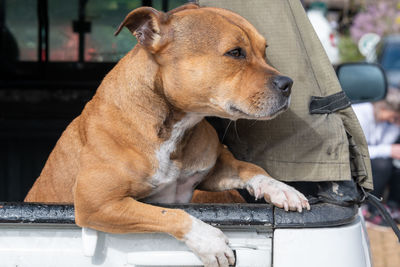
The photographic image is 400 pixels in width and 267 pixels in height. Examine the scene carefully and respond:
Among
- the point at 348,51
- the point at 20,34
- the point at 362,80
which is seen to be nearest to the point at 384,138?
the point at 362,80

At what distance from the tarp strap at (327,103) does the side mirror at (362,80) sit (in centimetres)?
120

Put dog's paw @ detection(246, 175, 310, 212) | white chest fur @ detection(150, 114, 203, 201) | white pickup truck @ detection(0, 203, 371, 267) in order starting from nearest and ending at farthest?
white pickup truck @ detection(0, 203, 371, 267)
dog's paw @ detection(246, 175, 310, 212)
white chest fur @ detection(150, 114, 203, 201)

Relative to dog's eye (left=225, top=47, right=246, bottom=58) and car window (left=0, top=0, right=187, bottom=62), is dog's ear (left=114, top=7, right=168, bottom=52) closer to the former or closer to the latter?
dog's eye (left=225, top=47, right=246, bottom=58)

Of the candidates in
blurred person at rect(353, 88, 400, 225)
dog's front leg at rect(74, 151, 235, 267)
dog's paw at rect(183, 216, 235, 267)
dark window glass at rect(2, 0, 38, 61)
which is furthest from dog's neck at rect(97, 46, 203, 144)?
blurred person at rect(353, 88, 400, 225)

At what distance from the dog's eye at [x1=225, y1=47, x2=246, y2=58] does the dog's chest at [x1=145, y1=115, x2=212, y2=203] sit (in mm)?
289

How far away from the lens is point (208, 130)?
2.37m

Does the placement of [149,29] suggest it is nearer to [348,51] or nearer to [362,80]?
[362,80]

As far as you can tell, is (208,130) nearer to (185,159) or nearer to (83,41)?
(185,159)

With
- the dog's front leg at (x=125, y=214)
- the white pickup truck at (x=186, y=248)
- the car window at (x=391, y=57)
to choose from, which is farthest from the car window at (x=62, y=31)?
the car window at (x=391, y=57)

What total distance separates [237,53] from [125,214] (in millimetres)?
688

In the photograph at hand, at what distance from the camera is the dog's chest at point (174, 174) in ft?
6.89

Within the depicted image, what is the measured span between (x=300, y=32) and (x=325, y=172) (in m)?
0.51

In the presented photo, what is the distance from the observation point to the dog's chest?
6.89ft

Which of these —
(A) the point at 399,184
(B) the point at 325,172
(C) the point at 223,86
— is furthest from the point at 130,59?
(A) the point at 399,184
